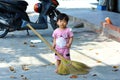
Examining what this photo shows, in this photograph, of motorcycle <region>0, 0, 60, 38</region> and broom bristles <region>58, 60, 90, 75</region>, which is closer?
broom bristles <region>58, 60, 90, 75</region>

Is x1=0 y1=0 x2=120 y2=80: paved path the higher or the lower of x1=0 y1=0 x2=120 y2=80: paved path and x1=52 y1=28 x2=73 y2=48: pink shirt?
the lower

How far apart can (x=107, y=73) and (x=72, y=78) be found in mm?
650

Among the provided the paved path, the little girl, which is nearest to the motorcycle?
the paved path

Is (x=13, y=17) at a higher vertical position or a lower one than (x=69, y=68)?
lower

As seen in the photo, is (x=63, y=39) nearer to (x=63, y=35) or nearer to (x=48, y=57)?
(x=63, y=35)

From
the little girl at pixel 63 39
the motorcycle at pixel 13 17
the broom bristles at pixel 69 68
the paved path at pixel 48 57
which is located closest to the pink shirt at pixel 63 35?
the little girl at pixel 63 39

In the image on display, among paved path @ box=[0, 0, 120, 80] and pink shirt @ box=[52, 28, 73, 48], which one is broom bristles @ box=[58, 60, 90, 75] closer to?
paved path @ box=[0, 0, 120, 80]

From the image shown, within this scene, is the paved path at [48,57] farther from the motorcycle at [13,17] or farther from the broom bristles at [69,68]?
the motorcycle at [13,17]

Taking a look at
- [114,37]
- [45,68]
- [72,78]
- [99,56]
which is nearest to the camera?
[72,78]

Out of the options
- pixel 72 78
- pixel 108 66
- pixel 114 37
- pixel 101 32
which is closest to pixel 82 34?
pixel 101 32

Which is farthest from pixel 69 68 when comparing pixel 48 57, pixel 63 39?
pixel 48 57

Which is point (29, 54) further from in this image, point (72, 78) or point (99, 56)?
point (72, 78)

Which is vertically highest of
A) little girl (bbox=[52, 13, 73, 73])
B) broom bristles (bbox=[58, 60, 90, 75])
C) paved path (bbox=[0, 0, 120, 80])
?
little girl (bbox=[52, 13, 73, 73])

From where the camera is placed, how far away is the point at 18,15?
386 inches
